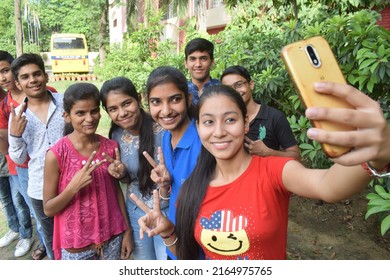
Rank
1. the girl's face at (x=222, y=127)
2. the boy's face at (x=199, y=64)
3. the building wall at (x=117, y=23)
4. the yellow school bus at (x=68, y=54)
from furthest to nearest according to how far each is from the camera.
→ 1. the building wall at (x=117, y=23)
2. the yellow school bus at (x=68, y=54)
3. the boy's face at (x=199, y=64)
4. the girl's face at (x=222, y=127)

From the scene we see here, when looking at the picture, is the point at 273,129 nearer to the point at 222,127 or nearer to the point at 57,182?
the point at 222,127

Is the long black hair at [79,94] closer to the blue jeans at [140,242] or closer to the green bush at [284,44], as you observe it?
the blue jeans at [140,242]

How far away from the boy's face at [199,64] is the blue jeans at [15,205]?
1.95 meters

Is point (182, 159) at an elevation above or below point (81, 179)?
above

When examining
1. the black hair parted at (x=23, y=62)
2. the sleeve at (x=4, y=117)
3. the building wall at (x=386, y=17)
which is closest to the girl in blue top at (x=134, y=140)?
the black hair parted at (x=23, y=62)

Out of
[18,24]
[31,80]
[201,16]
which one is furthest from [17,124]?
[201,16]

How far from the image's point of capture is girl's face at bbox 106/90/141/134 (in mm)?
1817

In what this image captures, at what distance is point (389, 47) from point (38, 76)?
230cm

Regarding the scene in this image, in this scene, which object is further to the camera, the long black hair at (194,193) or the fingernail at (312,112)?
the long black hair at (194,193)

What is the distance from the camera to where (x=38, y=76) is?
7.07ft

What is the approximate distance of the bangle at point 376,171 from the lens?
2.48ft

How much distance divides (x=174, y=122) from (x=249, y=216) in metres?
0.64

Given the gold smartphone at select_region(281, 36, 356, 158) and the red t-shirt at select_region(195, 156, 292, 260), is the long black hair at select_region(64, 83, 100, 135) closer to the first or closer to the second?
the red t-shirt at select_region(195, 156, 292, 260)

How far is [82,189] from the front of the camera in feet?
5.67
